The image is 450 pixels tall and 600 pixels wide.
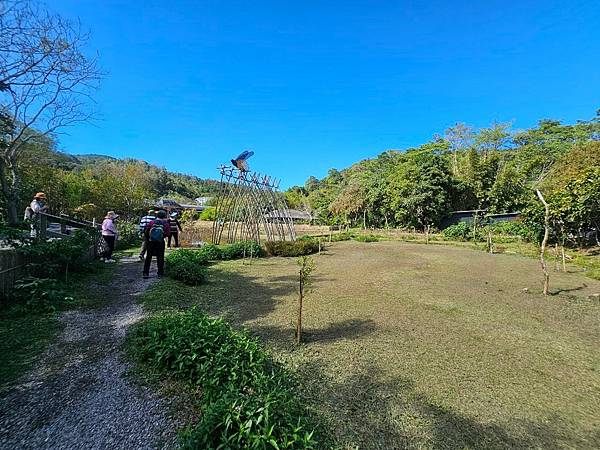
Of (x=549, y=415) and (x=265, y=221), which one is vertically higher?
(x=265, y=221)

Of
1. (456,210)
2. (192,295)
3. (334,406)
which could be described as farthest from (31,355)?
(456,210)

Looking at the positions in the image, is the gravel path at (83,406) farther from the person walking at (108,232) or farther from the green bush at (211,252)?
the green bush at (211,252)

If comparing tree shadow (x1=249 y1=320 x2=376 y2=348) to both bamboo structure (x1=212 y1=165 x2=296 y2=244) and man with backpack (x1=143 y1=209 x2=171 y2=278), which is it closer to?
man with backpack (x1=143 y1=209 x2=171 y2=278)

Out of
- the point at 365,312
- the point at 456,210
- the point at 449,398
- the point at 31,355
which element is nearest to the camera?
the point at 449,398

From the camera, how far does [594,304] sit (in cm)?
644

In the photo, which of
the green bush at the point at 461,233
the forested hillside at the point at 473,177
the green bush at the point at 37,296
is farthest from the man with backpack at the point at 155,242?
the forested hillside at the point at 473,177

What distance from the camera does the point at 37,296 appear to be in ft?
15.3

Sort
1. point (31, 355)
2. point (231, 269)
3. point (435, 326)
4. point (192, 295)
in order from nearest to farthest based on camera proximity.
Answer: point (31, 355)
point (435, 326)
point (192, 295)
point (231, 269)

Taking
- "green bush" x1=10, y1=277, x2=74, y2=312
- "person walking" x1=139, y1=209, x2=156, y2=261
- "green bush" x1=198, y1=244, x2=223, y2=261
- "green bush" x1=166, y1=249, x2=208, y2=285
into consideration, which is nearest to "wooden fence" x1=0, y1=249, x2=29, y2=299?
"green bush" x1=10, y1=277, x2=74, y2=312

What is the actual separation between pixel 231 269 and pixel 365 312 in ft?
16.3

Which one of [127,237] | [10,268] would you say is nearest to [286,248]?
[127,237]

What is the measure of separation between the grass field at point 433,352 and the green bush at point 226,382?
1.64ft

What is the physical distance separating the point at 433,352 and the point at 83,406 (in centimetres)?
399

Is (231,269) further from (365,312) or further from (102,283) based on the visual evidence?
(365,312)
